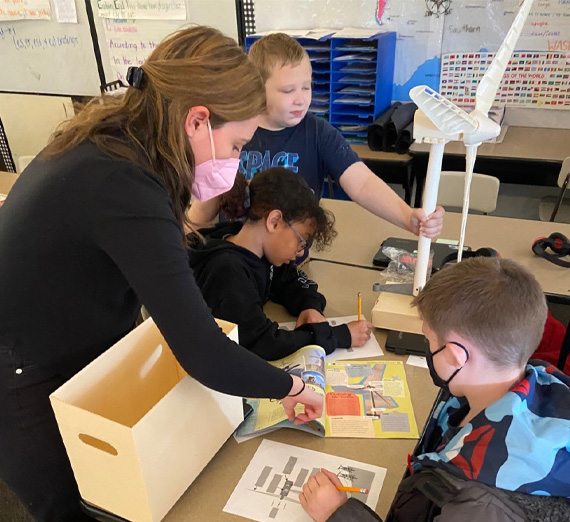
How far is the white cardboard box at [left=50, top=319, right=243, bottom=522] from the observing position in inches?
31.6

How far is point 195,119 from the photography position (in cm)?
85

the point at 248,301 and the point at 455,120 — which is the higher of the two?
the point at 455,120

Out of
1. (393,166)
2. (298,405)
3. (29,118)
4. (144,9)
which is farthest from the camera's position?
(29,118)

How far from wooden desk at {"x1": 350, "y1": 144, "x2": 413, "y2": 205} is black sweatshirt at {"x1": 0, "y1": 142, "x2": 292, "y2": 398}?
2041mm

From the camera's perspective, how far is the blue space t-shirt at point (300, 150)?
1.69 meters

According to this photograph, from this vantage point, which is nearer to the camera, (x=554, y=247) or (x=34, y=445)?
(x=34, y=445)

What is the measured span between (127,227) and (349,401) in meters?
0.64

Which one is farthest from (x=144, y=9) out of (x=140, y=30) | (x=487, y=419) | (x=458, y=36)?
(x=487, y=419)

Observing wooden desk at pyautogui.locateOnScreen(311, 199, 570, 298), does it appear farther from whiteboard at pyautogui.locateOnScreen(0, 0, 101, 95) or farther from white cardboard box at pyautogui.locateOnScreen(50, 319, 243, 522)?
whiteboard at pyautogui.locateOnScreen(0, 0, 101, 95)

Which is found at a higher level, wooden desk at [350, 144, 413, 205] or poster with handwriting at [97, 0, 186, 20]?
poster with handwriting at [97, 0, 186, 20]

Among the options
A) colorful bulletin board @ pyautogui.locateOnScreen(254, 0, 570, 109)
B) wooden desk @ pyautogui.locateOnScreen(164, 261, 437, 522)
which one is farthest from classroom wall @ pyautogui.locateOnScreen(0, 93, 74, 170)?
wooden desk @ pyautogui.locateOnScreen(164, 261, 437, 522)

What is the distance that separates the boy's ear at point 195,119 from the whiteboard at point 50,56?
341 cm

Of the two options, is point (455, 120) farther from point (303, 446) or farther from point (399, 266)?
point (303, 446)

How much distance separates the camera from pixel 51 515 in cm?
106
